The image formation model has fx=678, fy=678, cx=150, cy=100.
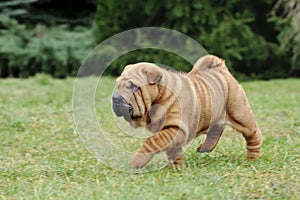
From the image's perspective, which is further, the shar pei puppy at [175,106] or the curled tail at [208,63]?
the curled tail at [208,63]

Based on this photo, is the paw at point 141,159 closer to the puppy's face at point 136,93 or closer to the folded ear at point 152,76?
the puppy's face at point 136,93

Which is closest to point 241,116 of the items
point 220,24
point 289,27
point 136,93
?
point 136,93

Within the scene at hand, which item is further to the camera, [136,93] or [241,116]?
[241,116]

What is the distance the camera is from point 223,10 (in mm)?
13375

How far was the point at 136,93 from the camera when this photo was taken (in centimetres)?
411

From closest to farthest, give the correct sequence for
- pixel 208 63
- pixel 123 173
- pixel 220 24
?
1. pixel 123 173
2. pixel 208 63
3. pixel 220 24

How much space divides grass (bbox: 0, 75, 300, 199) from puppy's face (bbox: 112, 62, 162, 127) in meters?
0.40

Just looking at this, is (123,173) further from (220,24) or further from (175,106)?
(220,24)

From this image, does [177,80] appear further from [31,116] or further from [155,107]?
[31,116]

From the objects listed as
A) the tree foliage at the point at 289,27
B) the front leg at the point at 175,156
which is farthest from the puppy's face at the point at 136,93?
the tree foliage at the point at 289,27

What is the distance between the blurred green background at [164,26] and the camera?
13156mm

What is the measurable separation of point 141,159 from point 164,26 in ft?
31.9

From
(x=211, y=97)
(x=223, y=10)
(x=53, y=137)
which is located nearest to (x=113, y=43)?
(x=223, y=10)

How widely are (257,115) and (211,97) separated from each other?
11.1ft
